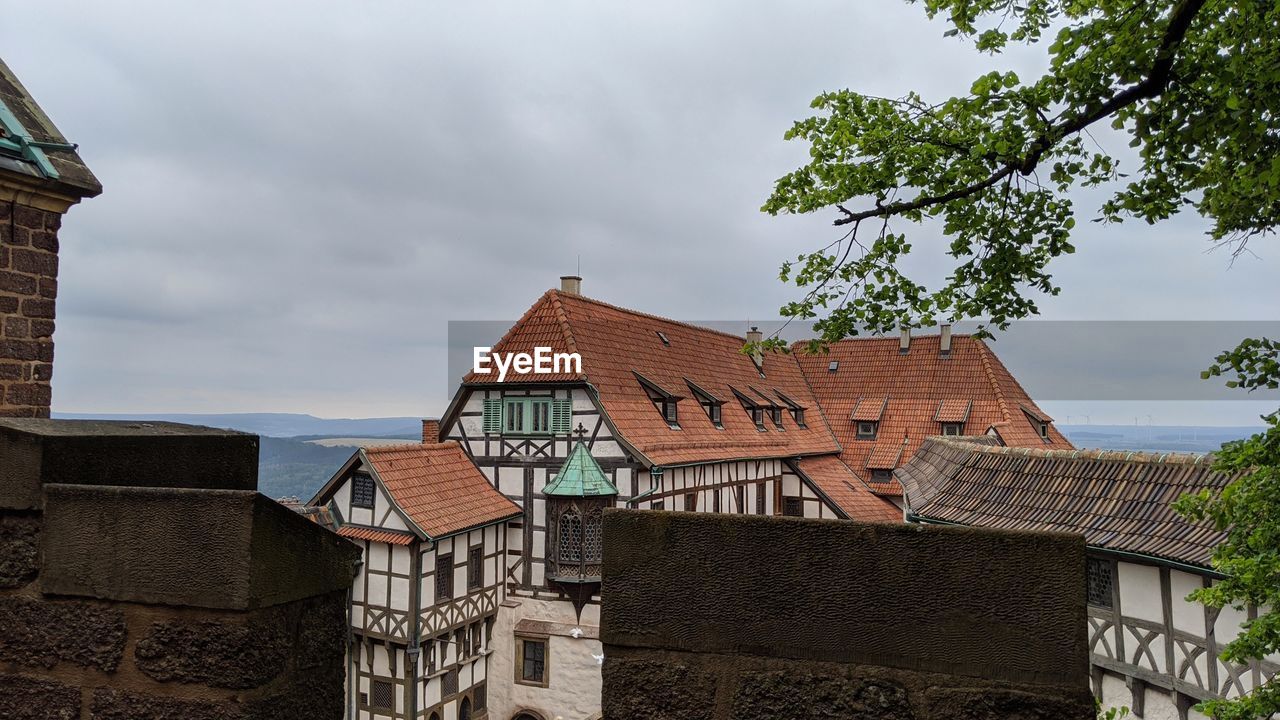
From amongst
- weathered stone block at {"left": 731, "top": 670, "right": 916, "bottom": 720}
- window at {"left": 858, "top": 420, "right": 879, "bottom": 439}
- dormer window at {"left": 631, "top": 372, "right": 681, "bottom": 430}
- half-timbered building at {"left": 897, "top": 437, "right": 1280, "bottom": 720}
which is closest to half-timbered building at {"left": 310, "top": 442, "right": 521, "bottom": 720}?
dormer window at {"left": 631, "top": 372, "right": 681, "bottom": 430}

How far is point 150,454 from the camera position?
2.59 meters

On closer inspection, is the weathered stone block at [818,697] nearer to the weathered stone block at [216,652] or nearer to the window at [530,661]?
the weathered stone block at [216,652]

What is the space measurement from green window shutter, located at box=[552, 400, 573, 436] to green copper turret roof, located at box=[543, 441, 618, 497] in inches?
27.7

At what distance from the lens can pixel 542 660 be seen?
62.4 ft

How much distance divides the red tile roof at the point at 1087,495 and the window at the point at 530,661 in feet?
31.0

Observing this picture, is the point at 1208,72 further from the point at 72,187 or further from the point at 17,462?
the point at 72,187

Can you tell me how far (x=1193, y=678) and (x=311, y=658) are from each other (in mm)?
9786

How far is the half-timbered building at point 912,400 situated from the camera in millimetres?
28594

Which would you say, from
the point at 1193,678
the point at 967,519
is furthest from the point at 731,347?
the point at 1193,678

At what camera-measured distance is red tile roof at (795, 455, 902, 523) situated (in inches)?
1009

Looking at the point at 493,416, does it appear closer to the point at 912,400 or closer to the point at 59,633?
the point at 912,400

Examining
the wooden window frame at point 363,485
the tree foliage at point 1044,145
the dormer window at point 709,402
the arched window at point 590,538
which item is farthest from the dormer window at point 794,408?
the tree foliage at point 1044,145

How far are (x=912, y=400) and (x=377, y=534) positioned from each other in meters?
19.9

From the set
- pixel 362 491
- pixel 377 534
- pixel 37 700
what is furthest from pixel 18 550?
pixel 362 491
